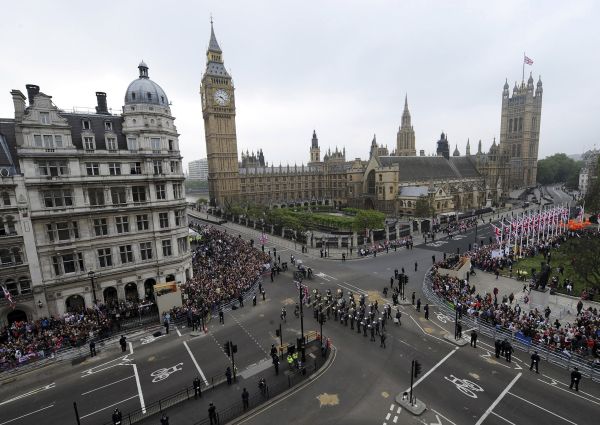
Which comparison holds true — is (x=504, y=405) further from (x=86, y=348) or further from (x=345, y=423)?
(x=86, y=348)

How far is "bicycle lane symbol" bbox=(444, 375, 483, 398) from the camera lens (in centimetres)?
1657

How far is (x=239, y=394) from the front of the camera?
17000 mm

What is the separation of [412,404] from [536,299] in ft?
63.9

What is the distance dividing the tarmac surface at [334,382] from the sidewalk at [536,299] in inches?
316

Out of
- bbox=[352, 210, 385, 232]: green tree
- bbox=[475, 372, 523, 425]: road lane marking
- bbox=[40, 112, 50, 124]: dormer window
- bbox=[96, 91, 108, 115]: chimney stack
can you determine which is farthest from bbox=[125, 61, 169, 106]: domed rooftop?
bbox=[352, 210, 385, 232]: green tree

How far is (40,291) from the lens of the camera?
2567cm

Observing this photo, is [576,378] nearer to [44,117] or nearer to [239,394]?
[239,394]

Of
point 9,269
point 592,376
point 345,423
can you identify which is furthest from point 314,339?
point 9,269

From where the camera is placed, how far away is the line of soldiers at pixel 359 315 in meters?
22.9

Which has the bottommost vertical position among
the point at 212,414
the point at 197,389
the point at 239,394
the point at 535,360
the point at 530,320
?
the point at 239,394

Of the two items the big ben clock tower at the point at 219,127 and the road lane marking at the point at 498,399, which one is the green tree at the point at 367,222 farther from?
the big ben clock tower at the point at 219,127

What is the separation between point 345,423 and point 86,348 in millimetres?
19799

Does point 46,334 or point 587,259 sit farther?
point 587,259

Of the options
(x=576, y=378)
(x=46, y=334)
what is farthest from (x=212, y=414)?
(x=576, y=378)
